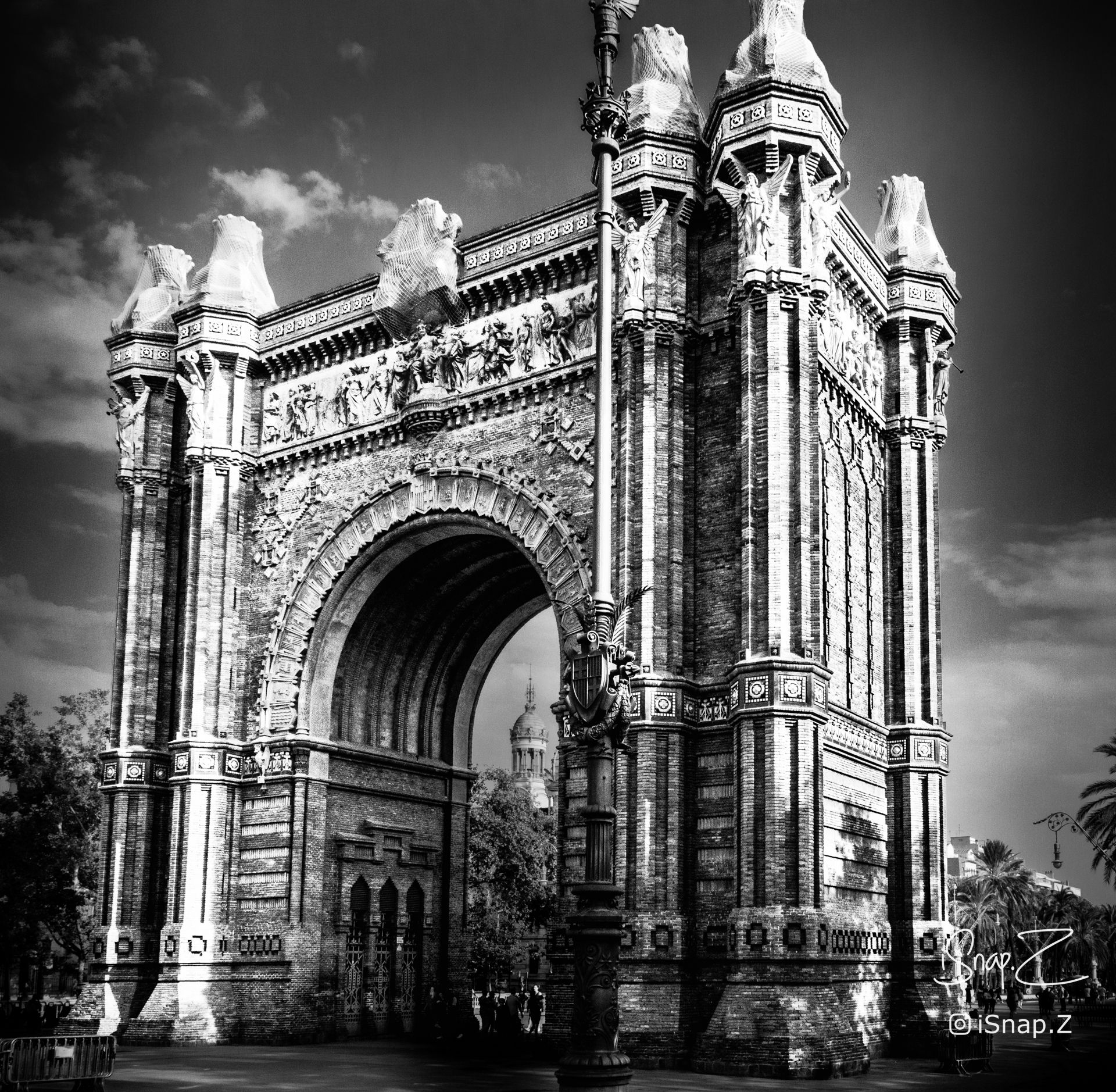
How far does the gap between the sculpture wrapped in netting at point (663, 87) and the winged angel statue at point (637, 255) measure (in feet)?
4.86

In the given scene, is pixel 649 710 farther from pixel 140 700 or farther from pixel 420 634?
pixel 140 700

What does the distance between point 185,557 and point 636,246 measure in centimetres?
1268

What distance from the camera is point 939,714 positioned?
27.2 metres

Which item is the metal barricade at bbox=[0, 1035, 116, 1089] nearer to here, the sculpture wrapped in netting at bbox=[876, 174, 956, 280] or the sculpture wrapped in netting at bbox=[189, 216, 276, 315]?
the sculpture wrapped in netting at bbox=[189, 216, 276, 315]

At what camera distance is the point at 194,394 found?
29.8 m

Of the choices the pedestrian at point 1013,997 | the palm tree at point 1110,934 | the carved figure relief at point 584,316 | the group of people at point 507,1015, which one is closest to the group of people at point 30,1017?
the group of people at point 507,1015

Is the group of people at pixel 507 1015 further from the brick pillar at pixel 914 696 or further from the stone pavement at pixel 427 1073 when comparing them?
the brick pillar at pixel 914 696

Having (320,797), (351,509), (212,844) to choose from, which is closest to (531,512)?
(351,509)

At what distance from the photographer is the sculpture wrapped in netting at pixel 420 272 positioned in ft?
89.3

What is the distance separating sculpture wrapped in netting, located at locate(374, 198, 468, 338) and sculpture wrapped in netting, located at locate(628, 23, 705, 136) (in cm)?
478

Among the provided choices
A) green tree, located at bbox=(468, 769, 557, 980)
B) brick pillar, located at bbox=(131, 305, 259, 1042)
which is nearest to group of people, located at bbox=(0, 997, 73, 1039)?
brick pillar, located at bbox=(131, 305, 259, 1042)

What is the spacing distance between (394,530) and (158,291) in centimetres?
907

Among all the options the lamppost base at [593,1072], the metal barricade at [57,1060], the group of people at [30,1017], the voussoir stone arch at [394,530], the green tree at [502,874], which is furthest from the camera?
the green tree at [502,874]

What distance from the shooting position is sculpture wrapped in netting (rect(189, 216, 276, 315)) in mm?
30266
